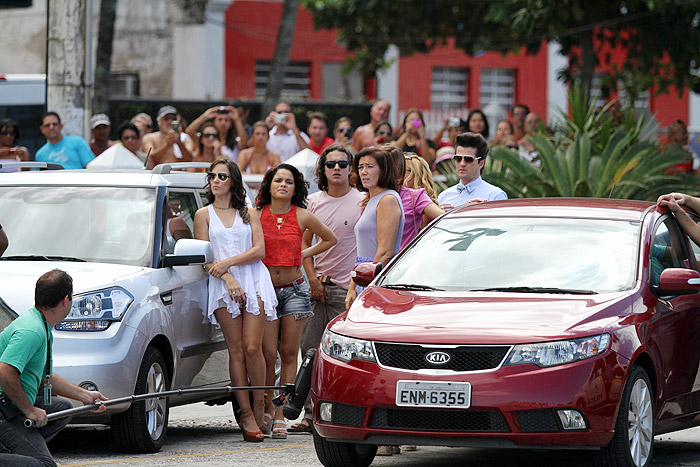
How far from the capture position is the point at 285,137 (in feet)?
55.9

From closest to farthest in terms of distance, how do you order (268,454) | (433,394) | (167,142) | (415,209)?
1. (433,394)
2. (268,454)
3. (415,209)
4. (167,142)

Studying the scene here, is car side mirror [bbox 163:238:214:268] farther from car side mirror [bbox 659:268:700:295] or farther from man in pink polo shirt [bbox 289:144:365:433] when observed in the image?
car side mirror [bbox 659:268:700:295]

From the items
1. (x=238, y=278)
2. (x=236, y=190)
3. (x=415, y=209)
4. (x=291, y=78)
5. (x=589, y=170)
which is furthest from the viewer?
(x=291, y=78)

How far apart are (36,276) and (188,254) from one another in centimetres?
98

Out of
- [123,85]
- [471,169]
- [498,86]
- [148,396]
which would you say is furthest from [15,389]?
[498,86]

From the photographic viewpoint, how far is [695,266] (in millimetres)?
8727

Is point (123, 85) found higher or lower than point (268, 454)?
higher

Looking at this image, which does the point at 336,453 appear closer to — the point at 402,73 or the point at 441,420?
the point at 441,420

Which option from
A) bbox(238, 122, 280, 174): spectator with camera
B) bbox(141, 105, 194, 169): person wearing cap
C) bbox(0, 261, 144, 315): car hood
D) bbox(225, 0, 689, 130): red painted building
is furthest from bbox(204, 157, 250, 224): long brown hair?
bbox(225, 0, 689, 130): red painted building

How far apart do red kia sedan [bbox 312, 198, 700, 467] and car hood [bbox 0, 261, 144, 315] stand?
5.04 ft

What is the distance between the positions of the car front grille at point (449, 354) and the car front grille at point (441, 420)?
0.22 metres

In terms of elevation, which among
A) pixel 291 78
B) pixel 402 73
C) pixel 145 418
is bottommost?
pixel 145 418

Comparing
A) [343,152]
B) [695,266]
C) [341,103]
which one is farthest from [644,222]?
[341,103]

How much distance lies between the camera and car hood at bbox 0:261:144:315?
27.2 feet
